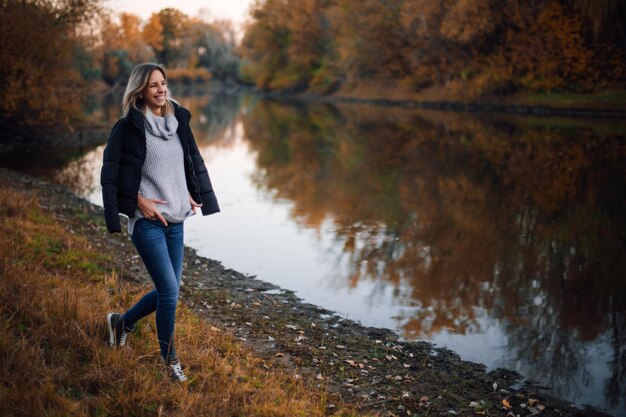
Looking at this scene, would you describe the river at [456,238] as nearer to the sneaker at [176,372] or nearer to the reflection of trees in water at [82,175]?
the reflection of trees in water at [82,175]

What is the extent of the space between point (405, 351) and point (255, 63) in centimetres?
9126

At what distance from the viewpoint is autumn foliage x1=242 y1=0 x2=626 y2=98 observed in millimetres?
40562

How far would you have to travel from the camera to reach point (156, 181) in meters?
4.90

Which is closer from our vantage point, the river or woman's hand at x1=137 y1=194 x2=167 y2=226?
woman's hand at x1=137 y1=194 x2=167 y2=226

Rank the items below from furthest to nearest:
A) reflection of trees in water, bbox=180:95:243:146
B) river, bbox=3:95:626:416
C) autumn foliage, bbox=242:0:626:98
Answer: autumn foliage, bbox=242:0:626:98 → reflection of trees in water, bbox=180:95:243:146 → river, bbox=3:95:626:416

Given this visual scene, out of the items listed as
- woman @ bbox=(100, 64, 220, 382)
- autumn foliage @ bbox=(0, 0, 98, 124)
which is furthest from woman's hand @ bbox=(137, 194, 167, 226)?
autumn foliage @ bbox=(0, 0, 98, 124)

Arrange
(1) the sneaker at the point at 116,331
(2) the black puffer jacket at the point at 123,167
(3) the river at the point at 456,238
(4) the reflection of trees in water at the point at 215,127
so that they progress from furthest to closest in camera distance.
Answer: (4) the reflection of trees in water at the point at 215,127 → (3) the river at the point at 456,238 → (1) the sneaker at the point at 116,331 → (2) the black puffer jacket at the point at 123,167

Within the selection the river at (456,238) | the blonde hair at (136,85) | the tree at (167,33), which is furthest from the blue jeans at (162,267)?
the tree at (167,33)

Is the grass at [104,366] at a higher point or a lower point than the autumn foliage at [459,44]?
lower

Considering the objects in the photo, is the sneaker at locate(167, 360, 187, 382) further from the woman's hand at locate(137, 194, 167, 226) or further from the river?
the river

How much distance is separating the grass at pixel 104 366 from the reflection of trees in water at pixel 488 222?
3141 mm

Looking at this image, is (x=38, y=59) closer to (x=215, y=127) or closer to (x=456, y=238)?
(x=215, y=127)

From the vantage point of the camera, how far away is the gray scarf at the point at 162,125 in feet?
15.7

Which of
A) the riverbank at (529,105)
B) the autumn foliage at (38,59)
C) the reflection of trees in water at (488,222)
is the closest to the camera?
the reflection of trees in water at (488,222)
